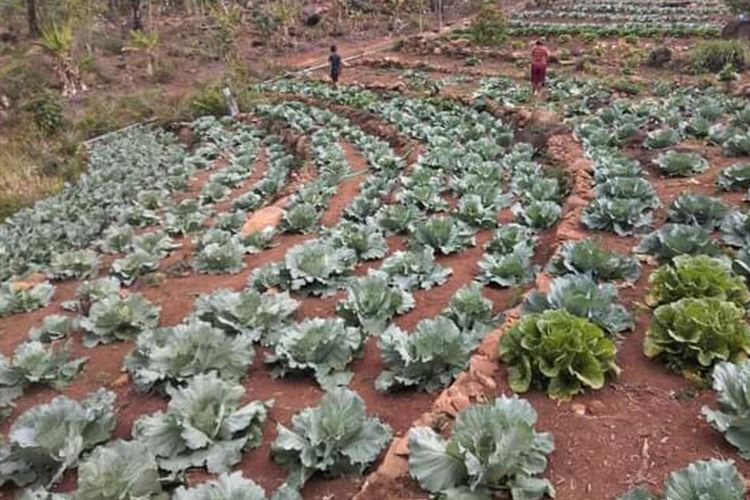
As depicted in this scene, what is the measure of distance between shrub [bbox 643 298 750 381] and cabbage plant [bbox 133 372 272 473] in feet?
7.99

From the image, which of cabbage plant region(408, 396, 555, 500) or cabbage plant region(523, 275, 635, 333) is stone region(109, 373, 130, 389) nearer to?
cabbage plant region(408, 396, 555, 500)

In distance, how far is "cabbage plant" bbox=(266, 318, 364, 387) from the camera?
180 inches

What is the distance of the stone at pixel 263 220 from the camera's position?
8585 mm

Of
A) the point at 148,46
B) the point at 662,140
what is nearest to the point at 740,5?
the point at 662,140

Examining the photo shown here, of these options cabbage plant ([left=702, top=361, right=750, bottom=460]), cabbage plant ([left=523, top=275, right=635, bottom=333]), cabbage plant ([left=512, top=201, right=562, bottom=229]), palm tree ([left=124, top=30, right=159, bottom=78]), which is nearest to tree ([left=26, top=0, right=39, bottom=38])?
palm tree ([left=124, top=30, right=159, bottom=78])

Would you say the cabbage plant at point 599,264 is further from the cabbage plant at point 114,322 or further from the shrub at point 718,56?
the shrub at point 718,56

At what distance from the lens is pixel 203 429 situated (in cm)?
387

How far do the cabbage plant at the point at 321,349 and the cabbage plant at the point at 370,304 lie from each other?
44 centimetres

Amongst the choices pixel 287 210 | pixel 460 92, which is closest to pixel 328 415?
pixel 287 210

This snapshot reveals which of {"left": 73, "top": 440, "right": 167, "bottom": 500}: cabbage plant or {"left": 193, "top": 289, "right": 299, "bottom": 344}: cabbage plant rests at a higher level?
{"left": 73, "top": 440, "right": 167, "bottom": 500}: cabbage plant

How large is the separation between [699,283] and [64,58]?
2213cm

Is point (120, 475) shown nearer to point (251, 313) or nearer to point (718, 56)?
point (251, 313)

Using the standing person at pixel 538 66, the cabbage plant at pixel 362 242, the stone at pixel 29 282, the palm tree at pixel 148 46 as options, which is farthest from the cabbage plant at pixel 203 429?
the palm tree at pixel 148 46

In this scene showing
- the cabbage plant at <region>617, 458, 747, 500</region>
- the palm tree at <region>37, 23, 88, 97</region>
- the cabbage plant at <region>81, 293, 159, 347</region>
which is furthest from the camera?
the palm tree at <region>37, 23, 88, 97</region>
